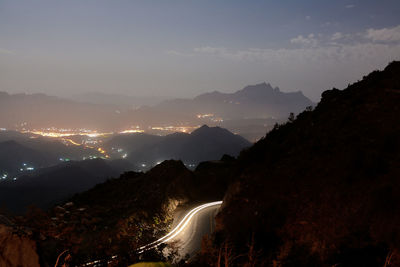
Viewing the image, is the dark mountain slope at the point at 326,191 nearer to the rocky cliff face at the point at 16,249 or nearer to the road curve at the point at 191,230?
the road curve at the point at 191,230

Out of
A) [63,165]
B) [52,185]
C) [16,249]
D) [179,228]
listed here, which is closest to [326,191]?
[179,228]

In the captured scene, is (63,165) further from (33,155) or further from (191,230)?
(191,230)

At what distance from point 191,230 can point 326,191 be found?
1155cm

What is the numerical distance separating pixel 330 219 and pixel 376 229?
1996 mm

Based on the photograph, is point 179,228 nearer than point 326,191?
No

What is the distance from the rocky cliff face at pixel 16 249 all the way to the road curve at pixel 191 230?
28.3 feet

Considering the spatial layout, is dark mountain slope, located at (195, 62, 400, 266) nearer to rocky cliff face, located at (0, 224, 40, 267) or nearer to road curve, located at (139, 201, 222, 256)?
road curve, located at (139, 201, 222, 256)

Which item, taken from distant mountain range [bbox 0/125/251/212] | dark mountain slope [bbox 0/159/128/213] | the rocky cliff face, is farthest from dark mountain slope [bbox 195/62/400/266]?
dark mountain slope [bbox 0/159/128/213]

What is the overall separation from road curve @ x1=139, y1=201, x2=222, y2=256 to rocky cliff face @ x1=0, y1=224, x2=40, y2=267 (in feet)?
28.3

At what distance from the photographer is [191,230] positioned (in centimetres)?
2158

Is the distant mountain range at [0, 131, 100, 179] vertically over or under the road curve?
over

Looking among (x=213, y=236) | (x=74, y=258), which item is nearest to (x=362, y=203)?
(x=213, y=236)

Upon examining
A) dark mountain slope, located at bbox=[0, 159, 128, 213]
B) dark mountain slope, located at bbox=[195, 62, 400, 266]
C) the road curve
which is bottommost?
dark mountain slope, located at bbox=[0, 159, 128, 213]

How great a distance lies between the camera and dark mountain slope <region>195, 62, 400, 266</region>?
11.4 meters
